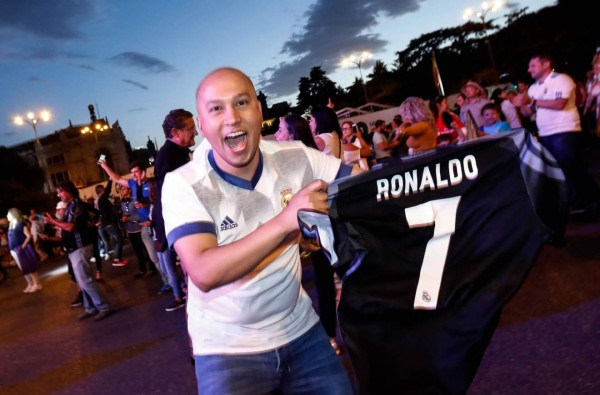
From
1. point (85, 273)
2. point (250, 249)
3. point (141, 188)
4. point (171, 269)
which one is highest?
point (141, 188)

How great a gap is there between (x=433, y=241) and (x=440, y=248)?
4 centimetres

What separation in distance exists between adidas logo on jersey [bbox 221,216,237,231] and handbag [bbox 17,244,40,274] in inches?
450

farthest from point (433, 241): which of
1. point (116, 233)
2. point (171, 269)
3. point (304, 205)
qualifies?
point (116, 233)

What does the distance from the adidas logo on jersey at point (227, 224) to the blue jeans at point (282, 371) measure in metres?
0.54

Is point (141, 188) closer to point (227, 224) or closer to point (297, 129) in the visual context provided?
point (297, 129)

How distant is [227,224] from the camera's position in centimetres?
204

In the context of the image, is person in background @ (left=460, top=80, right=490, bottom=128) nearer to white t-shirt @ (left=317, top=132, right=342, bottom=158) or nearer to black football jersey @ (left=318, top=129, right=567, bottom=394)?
white t-shirt @ (left=317, top=132, right=342, bottom=158)

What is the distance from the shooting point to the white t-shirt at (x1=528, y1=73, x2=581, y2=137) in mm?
6273

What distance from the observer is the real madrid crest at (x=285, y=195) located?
2.20 metres

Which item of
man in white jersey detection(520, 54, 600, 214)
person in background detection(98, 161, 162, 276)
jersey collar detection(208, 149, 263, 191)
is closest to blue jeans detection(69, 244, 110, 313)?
person in background detection(98, 161, 162, 276)

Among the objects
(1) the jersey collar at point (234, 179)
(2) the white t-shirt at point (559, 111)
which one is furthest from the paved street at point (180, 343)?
(2) the white t-shirt at point (559, 111)

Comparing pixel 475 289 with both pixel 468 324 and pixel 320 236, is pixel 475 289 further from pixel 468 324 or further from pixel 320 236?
pixel 320 236

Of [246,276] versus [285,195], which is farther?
[285,195]

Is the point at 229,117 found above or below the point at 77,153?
below
